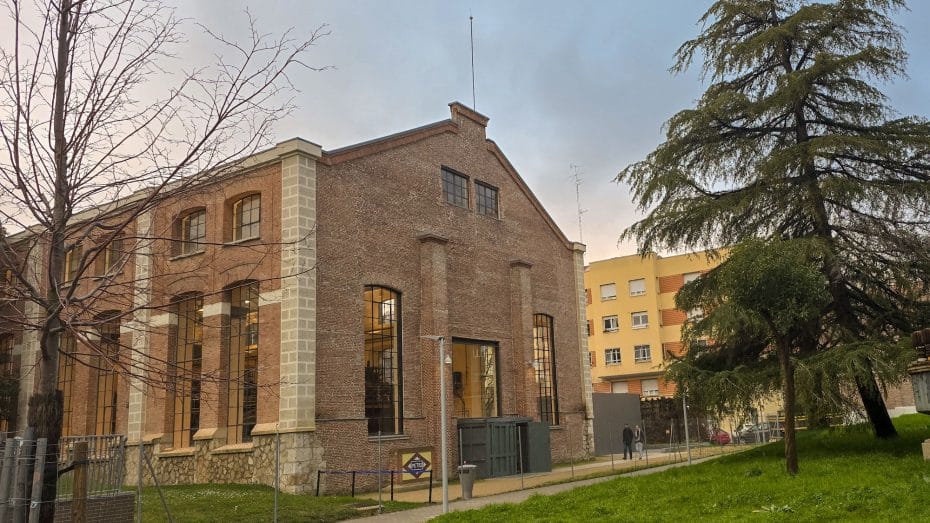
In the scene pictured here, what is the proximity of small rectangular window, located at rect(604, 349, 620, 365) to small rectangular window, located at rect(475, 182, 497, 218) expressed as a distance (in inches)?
1300

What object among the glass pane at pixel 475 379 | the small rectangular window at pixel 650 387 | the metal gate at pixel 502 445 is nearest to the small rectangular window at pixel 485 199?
the glass pane at pixel 475 379

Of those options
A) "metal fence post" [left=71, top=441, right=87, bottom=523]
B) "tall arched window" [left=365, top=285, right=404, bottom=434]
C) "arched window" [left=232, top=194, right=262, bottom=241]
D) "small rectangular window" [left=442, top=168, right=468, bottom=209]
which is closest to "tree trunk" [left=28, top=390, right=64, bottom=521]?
"metal fence post" [left=71, top=441, right=87, bottom=523]

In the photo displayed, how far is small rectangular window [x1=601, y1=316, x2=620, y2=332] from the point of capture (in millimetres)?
61250

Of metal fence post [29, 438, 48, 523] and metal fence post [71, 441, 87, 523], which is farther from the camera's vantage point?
metal fence post [71, 441, 87, 523]

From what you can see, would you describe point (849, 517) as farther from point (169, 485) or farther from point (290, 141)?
point (169, 485)

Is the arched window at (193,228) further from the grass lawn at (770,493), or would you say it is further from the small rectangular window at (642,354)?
the small rectangular window at (642,354)

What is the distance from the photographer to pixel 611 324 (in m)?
61.7

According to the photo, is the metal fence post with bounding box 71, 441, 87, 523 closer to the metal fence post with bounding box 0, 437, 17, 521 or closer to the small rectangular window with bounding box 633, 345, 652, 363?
the metal fence post with bounding box 0, 437, 17, 521

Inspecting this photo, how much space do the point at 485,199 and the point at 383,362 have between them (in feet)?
30.1

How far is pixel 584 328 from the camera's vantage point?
34.6 m

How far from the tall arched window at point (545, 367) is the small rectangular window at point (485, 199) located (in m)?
4.76

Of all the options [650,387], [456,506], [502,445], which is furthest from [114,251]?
[650,387]

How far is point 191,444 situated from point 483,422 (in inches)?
373

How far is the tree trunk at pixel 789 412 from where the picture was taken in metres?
15.5
